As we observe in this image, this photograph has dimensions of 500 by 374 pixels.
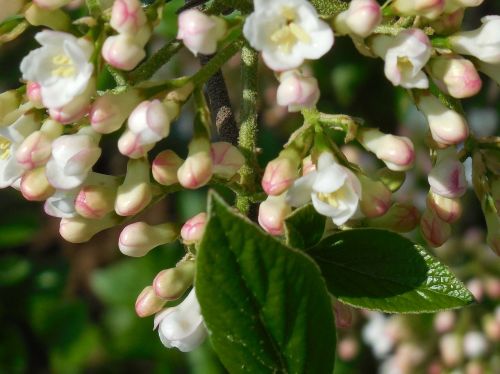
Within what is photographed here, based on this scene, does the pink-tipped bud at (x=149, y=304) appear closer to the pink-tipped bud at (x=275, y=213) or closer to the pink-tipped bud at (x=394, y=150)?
the pink-tipped bud at (x=275, y=213)

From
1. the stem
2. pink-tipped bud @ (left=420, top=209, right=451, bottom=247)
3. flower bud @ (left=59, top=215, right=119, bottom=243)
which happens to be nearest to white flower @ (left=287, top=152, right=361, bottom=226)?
the stem

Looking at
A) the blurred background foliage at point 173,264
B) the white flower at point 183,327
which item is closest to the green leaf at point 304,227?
the white flower at point 183,327

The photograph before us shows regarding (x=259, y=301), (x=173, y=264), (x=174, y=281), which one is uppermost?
(x=259, y=301)

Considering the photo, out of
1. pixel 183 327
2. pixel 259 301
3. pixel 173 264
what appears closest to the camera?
pixel 259 301

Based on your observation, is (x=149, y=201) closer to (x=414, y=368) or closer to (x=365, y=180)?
(x=365, y=180)

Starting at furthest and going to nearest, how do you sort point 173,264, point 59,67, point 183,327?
point 173,264
point 183,327
point 59,67

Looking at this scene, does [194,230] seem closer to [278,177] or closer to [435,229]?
[278,177]

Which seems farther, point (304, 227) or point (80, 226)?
point (80, 226)

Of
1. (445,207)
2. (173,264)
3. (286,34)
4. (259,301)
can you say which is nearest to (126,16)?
(286,34)
